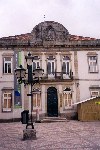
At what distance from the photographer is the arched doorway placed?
25.0 meters

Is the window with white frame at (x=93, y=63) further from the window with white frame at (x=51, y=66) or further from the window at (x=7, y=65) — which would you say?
the window at (x=7, y=65)

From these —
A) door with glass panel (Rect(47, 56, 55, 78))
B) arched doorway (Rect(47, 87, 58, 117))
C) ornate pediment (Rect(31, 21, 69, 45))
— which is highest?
ornate pediment (Rect(31, 21, 69, 45))

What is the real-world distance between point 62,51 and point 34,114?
6.53 meters

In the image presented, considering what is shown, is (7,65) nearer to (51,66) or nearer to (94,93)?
(51,66)

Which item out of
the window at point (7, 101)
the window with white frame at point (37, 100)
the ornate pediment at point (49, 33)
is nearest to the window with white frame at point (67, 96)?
the window with white frame at point (37, 100)

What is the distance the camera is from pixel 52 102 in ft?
82.9

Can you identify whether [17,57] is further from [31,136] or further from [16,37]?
[31,136]

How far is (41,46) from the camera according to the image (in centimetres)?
2559

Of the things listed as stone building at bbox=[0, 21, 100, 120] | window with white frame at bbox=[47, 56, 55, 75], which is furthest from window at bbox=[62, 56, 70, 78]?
window with white frame at bbox=[47, 56, 55, 75]

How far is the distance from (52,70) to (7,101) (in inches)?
200


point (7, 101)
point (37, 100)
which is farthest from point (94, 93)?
point (7, 101)

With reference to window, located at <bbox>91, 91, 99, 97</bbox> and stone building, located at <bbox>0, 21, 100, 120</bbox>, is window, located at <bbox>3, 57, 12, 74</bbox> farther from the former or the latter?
window, located at <bbox>91, 91, 99, 97</bbox>

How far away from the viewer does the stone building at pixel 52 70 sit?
2477 centimetres

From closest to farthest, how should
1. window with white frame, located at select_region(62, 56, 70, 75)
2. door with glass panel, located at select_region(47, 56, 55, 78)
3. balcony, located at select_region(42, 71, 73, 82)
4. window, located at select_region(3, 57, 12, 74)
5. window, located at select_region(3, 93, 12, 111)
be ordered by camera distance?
window, located at select_region(3, 93, 12, 111) < balcony, located at select_region(42, 71, 73, 82) < window, located at select_region(3, 57, 12, 74) < door with glass panel, located at select_region(47, 56, 55, 78) < window with white frame, located at select_region(62, 56, 70, 75)
